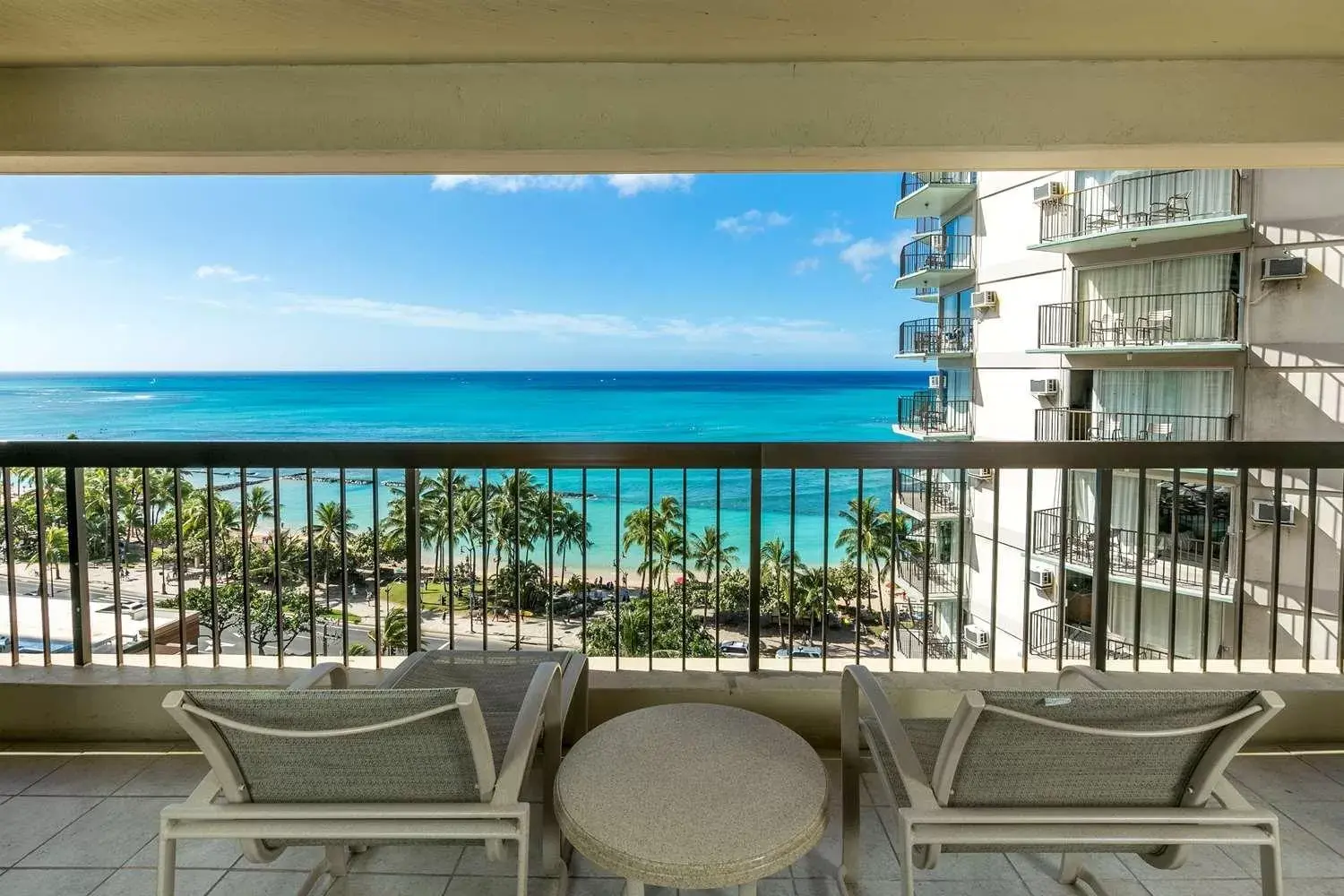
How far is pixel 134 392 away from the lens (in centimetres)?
3180

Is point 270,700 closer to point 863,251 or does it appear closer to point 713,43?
point 713,43

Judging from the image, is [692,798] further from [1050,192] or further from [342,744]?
[1050,192]

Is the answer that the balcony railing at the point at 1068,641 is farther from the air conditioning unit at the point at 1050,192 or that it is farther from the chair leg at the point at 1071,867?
the chair leg at the point at 1071,867

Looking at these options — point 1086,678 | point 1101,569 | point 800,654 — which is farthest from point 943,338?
point 1086,678

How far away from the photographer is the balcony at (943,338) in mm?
17312

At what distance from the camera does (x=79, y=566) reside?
8.64 feet

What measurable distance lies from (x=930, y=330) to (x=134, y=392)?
3457 cm

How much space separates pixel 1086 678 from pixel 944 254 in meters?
17.7

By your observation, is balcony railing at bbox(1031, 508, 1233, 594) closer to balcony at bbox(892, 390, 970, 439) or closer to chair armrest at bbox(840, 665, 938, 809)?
balcony at bbox(892, 390, 970, 439)

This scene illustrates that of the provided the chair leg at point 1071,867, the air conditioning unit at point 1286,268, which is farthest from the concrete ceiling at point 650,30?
the air conditioning unit at point 1286,268

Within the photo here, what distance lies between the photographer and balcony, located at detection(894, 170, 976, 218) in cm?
1686

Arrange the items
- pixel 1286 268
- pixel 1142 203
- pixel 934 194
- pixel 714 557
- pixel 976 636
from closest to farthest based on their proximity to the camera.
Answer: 1. pixel 714 557
2. pixel 1286 268
3. pixel 1142 203
4. pixel 976 636
5. pixel 934 194

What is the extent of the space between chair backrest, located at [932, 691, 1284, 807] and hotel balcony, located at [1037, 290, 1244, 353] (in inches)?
500

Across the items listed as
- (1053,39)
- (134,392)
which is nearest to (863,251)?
(1053,39)
